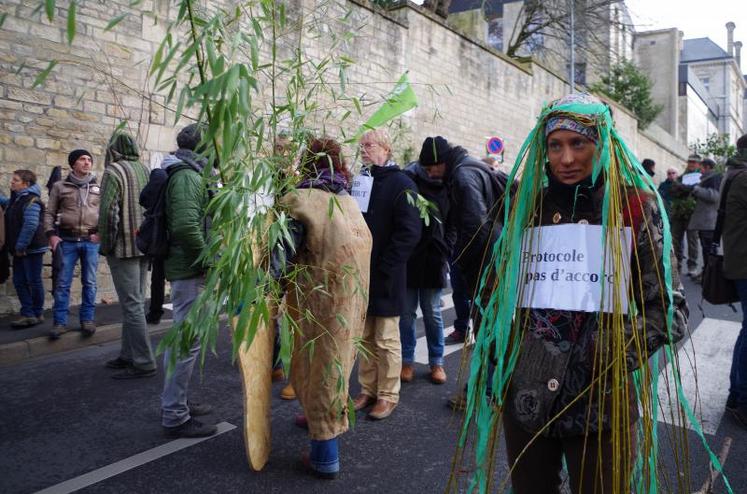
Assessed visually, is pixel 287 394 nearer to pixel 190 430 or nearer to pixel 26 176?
pixel 190 430

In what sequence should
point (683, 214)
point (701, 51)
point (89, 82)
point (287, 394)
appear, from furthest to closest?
point (701, 51) → point (683, 214) → point (89, 82) → point (287, 394)

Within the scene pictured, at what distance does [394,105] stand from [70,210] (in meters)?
4.88

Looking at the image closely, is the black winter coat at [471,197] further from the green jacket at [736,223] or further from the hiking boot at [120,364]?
the hiking boot at [120,364]

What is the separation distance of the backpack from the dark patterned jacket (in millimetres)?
2776

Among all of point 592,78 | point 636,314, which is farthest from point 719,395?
point 592,78

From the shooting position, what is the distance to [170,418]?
3707mm

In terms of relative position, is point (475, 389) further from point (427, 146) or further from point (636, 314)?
point (427, 146)

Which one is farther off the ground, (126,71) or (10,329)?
(126,71)

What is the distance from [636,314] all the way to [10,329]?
656 cm

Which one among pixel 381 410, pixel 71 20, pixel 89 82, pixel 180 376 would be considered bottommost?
pixel 381 410

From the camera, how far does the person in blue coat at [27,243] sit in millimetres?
6543

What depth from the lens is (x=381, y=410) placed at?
4.09 meters

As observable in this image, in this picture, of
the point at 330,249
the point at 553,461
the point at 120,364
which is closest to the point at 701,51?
the point at 120,364

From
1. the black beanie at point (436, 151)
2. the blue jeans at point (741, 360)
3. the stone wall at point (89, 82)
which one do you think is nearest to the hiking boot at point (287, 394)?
the black beanie at point (436, 151)
